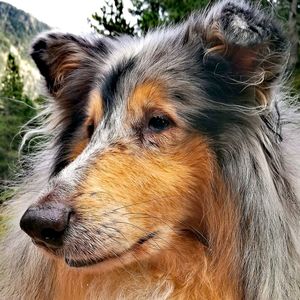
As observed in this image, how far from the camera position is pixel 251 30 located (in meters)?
2.75

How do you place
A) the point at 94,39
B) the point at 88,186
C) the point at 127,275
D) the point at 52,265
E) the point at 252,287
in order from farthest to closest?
1. the point at 94,39
2. the point at 52,265
3. the point at 127,275
4. the point at 252,287
5. the point at 88,186

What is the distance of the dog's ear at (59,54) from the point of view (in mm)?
3570

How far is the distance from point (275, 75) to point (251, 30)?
0.27m

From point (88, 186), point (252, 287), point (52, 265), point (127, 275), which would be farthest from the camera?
point (52, 265)

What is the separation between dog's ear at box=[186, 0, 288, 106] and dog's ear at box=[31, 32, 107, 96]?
2.73 feet

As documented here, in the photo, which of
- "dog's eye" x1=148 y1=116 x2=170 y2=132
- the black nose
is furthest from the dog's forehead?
the black nose

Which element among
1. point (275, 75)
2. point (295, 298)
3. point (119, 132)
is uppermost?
point (275, 75)

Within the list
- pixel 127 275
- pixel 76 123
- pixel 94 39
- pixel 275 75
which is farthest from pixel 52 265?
pixel 275 75

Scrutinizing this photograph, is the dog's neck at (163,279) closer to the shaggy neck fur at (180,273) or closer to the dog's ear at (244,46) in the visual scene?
the shaggy neck fur at (180,273)

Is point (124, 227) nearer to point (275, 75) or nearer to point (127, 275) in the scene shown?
point (127, 275)

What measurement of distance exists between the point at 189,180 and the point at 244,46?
696mm

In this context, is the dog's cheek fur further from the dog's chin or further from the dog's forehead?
the dog's forehead

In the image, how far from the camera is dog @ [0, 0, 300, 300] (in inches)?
108

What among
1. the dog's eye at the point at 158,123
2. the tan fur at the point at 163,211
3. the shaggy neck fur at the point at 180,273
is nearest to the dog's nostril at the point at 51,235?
the tan fur at the point at 163,211
